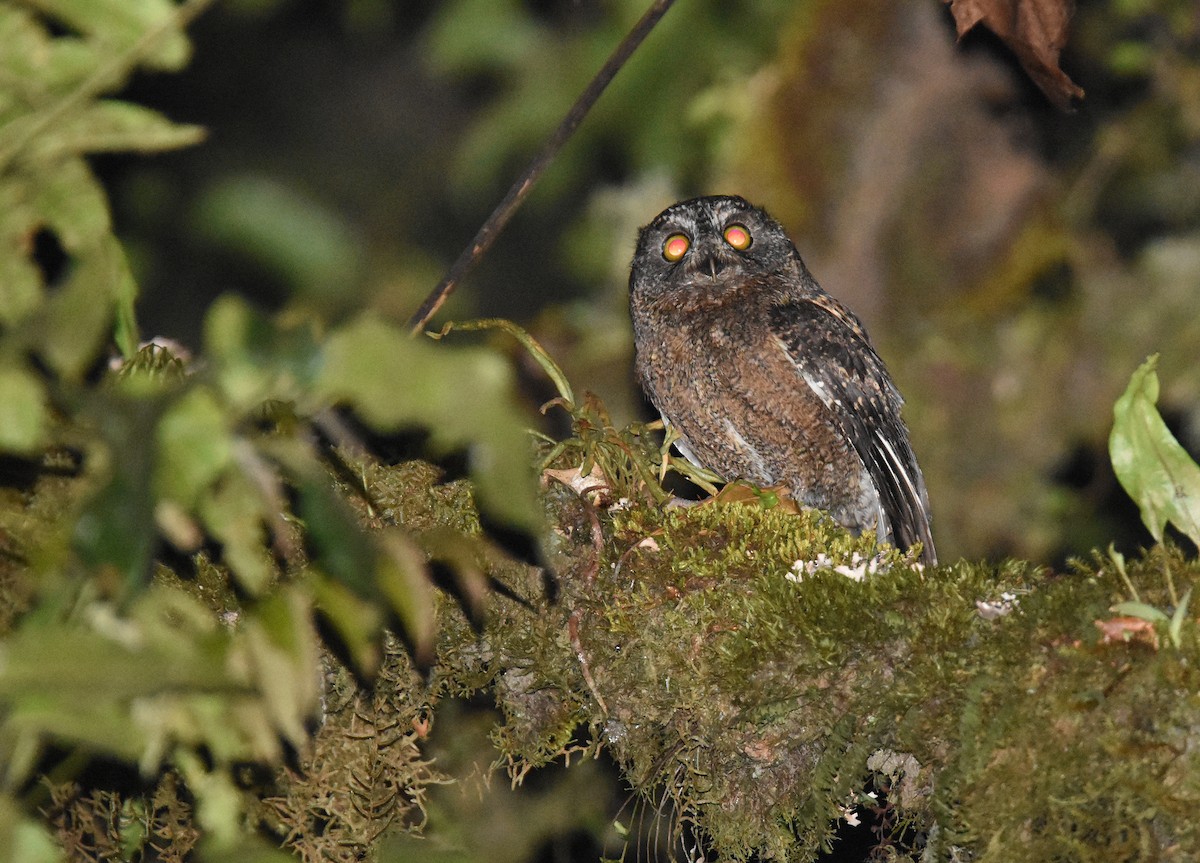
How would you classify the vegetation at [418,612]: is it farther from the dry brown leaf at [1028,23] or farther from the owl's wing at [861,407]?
the owl's wing at [861,407]

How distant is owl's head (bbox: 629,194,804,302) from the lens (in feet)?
13.5

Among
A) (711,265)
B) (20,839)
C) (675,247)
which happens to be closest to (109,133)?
(20,839)

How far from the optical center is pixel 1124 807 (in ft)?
5.26

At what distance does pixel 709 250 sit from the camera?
162 inches

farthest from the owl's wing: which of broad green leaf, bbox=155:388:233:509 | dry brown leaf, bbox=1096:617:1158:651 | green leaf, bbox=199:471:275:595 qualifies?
broad green leaf, bbox=155:388:233:509

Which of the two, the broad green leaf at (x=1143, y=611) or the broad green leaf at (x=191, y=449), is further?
the broad green leaf at (x=1143, y=611)

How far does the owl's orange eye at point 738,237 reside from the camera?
421 centimetres

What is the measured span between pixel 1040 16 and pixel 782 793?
1.39m

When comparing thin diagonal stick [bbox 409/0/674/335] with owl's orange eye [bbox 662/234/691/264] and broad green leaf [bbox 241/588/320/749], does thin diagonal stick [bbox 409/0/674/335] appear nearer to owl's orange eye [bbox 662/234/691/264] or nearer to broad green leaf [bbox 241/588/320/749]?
broad green leaf [bbox 241/588/320/749]

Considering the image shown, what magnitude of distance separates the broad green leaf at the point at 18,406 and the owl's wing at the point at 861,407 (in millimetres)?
2959

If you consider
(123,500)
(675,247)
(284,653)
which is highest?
(123,500)

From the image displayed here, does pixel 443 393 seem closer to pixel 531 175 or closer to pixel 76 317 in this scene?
pixel 76 317

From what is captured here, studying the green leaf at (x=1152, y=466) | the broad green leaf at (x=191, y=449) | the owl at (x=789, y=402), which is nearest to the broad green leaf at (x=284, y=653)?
the broad green leaf at (x=191, y=449)

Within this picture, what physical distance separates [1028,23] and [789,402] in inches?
69.6
